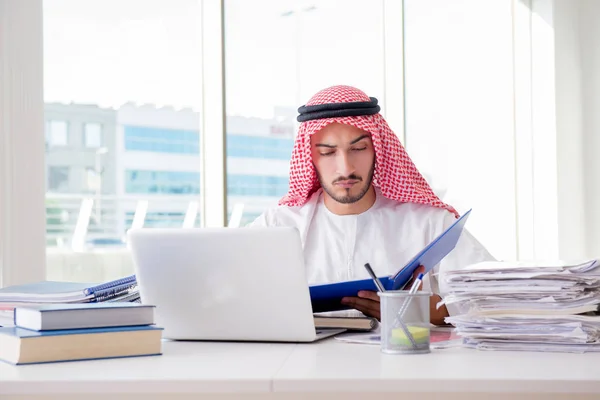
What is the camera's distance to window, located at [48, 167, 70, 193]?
458cm

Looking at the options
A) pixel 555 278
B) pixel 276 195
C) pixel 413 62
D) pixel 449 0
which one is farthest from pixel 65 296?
pixel 449 0

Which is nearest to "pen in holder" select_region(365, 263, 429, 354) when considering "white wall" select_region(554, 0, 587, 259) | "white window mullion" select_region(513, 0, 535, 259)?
"white wall" select_region(554, 0, 587, 259)

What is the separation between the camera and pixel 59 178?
4.62 metres

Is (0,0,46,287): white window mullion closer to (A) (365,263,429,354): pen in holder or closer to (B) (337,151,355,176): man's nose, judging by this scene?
(B) (337,151,355,176): man's nose

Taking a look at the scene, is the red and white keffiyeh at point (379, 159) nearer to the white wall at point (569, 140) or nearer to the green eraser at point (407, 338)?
the green eraser at point (407, 338)

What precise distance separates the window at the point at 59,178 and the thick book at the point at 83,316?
3115 mm

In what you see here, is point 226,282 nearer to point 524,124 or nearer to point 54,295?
point 54,295

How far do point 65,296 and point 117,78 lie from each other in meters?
3.23

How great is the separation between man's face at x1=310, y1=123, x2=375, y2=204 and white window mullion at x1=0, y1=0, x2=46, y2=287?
145 centimetres

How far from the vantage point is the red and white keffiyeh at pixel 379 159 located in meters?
2.71

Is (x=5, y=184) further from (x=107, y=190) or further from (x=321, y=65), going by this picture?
(x=321, y=65)

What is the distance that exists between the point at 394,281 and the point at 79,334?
66 cm

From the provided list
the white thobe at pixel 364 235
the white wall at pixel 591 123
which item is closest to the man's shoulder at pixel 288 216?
the white thobe at pixel 364 235

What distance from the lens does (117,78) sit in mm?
4758
